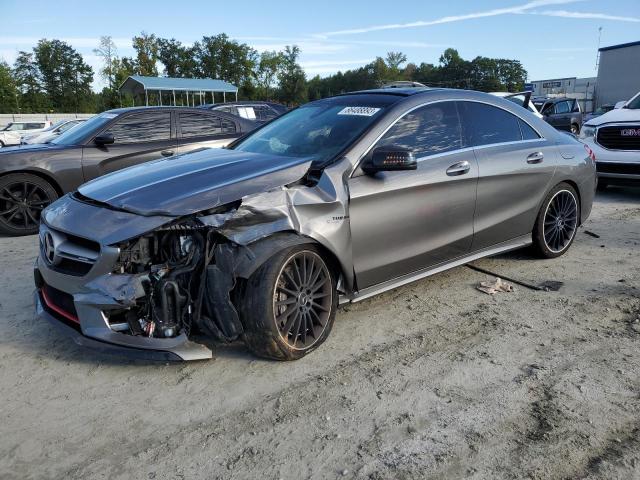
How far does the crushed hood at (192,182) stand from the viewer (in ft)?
9.59

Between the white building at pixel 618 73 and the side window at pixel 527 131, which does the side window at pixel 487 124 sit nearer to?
the side window at pixel 527 131

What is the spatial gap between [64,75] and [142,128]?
2775 inches

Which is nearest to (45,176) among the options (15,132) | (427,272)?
(427,272)

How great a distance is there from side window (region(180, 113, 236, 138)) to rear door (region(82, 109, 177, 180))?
22 cm

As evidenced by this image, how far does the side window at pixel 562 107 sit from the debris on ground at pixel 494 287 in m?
19.5

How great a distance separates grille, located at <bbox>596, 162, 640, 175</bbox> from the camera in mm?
7898

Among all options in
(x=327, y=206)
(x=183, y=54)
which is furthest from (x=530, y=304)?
(x=183, y=54)

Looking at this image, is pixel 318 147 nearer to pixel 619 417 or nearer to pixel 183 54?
pixel 619 417

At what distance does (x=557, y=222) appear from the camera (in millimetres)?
5047

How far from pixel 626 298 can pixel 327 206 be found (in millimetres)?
2724

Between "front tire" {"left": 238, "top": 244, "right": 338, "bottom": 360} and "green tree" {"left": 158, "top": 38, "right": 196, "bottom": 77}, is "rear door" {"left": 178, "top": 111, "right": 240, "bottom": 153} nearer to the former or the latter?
Result: "front tire" {"left": 238, "top": 244, "right": 338, "bottom": 360}

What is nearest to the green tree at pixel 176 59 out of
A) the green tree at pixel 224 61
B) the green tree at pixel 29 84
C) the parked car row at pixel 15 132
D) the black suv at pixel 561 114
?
the green tree at pixel 224 61

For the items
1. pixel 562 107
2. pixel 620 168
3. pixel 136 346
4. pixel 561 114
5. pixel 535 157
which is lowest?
pixel 136 346

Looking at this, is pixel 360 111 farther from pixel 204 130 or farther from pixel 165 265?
pixel 204 130
